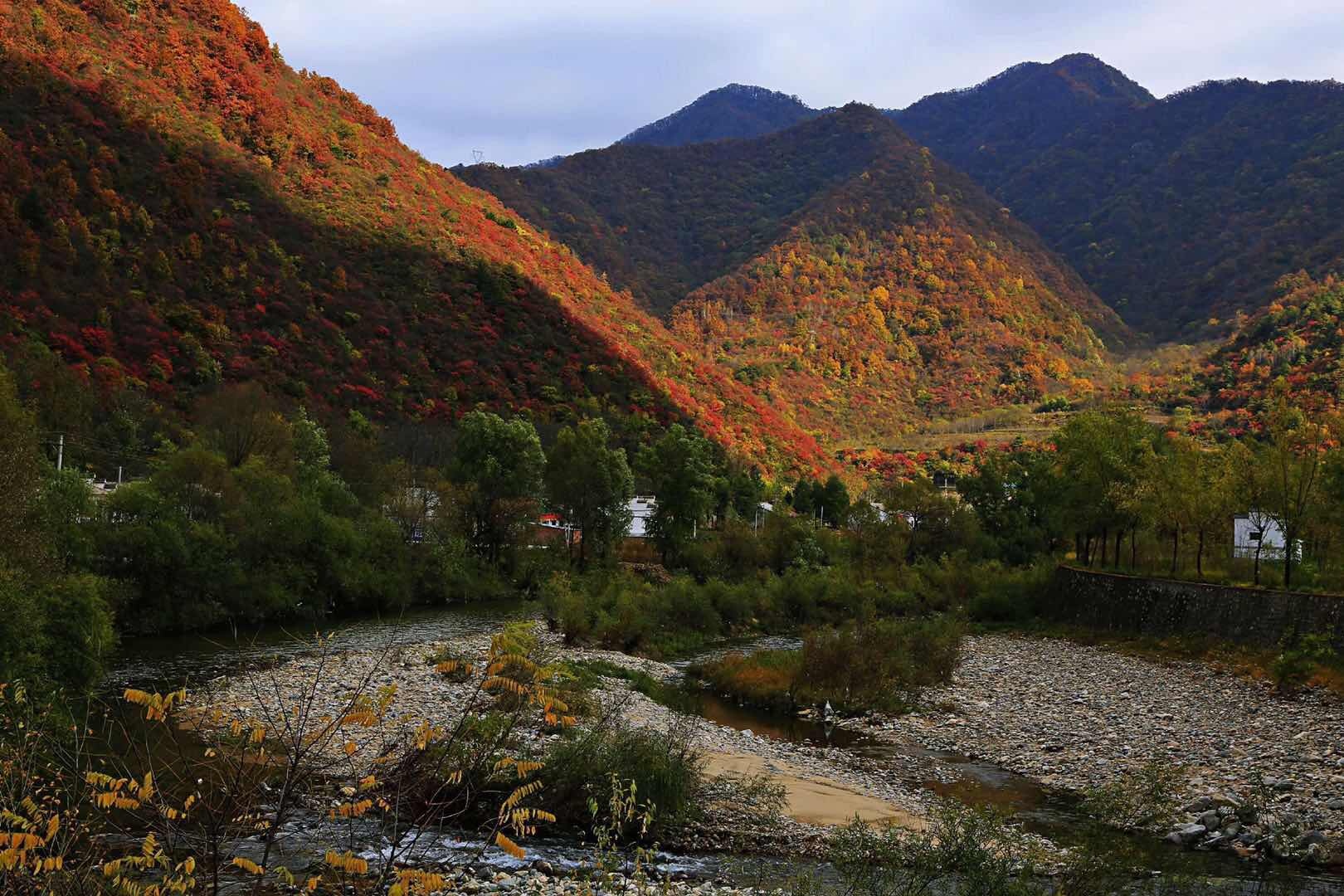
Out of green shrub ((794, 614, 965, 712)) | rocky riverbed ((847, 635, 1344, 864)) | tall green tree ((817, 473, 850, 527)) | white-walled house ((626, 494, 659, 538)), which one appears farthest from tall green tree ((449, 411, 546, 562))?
tall green tree ((817, 473, 850, 527))

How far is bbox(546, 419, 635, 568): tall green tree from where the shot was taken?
6438cm

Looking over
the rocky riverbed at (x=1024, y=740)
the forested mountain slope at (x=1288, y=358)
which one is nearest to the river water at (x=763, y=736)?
the rocky riverbed at (x=1024, y=740)

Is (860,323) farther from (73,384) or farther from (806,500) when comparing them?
(73,384)

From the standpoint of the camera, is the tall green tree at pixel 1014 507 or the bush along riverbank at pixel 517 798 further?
the tall green tree at pixel 1014 507

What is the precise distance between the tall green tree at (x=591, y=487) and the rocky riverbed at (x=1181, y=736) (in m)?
29.6

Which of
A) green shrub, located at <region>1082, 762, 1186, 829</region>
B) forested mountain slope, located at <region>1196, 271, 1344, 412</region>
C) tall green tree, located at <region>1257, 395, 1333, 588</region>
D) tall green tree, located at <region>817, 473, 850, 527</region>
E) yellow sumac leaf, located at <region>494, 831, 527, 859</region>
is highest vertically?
forested mountain slope, located at <region>1196, 271, 1344, 412</region>

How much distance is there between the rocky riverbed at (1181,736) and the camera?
17906mm

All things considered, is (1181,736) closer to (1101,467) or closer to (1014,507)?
(1101,467)

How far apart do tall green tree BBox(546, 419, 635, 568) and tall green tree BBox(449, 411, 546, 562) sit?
55.6 inches

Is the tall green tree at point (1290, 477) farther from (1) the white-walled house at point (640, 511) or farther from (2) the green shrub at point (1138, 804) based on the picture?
(1) the white-walled house at point (640, 511)

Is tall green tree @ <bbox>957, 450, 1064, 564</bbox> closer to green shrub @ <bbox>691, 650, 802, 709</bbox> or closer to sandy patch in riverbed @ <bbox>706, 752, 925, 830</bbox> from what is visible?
green shrub @ <bbox>691, 650, 802, 709</bbox>

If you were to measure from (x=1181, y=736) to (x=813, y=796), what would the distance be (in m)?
11.7

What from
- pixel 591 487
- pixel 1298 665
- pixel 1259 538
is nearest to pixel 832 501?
pixel 591 487

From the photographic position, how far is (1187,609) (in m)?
42.1
